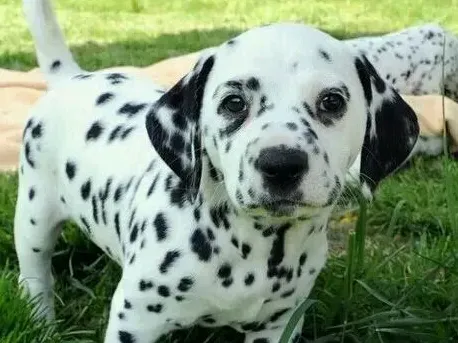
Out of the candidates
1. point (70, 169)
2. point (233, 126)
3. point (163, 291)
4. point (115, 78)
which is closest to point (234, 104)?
point (233, 126)

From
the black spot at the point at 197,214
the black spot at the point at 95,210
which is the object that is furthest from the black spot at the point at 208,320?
the black spot at the point at 95,210

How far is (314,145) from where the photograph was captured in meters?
2.59

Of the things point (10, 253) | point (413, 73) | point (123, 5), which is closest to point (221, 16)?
point (123, 5)

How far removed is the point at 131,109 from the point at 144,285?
2.80 ft

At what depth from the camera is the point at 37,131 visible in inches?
147

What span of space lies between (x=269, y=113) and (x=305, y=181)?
231 millimetres

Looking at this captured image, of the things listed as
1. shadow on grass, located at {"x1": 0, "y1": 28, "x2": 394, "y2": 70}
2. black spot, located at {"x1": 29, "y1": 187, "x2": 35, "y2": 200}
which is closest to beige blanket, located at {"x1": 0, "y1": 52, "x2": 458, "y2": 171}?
shadow on grass, located at {"x1": 0, "y1": 28, "x2": 394, "y2": 70}

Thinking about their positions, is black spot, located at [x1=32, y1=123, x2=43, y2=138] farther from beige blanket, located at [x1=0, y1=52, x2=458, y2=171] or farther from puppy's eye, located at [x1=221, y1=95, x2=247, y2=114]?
beige blanket, located at [x1=0, y1=52, x2=458, y2=171]

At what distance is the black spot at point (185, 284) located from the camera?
2.99m

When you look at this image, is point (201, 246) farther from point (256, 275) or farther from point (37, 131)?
point (37, 131)

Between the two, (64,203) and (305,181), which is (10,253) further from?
(305,181)

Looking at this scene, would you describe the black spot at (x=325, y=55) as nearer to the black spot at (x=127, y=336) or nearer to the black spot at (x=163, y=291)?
the black spot at (x=163, y=291)

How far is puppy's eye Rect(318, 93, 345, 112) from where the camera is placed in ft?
8.98

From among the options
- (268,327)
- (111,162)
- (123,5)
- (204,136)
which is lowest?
(123,5)
